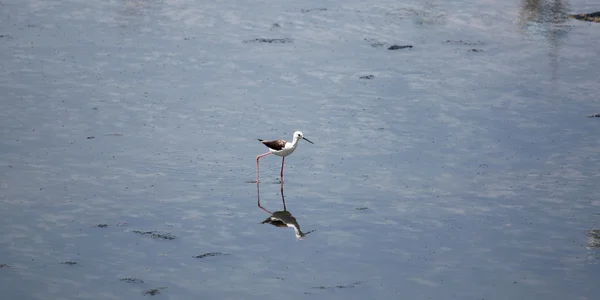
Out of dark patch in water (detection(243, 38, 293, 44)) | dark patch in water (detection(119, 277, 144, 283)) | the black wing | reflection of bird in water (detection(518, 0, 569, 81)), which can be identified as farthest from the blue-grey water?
the black wing

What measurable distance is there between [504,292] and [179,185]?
7.13 metres

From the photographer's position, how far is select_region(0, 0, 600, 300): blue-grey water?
16219 mm

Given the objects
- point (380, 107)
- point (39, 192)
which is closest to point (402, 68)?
point (380, 107)

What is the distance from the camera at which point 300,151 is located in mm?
22203

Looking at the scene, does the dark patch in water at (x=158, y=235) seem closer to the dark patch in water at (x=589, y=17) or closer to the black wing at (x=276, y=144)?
the black wing at (x=276, y=144)

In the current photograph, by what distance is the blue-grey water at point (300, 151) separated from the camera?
53.2 ft

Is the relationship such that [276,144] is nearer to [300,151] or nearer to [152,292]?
[300,151]

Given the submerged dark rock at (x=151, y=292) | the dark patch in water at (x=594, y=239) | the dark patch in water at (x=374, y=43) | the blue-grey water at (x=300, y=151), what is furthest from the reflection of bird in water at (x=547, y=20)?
the submerged dark rock at (x=151, y=292)

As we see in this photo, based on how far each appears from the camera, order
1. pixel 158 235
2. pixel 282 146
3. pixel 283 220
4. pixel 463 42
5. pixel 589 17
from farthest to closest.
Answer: pixel 589 17, pixel 463 42, pixel 282 146, pixel 283 220, pixel 158 235

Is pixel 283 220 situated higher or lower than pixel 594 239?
higher

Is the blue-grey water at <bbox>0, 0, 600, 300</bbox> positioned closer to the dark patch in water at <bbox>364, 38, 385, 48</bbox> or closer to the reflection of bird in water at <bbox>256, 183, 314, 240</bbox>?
the reflection of bird in water at <bbox>256, 183, 314, 240</bbox>

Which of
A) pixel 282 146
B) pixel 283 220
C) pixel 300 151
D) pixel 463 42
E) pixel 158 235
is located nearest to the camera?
pixel 158 235

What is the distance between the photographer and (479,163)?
21.3 meters

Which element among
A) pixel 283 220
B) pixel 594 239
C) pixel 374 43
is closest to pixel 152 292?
pixel 283 220
